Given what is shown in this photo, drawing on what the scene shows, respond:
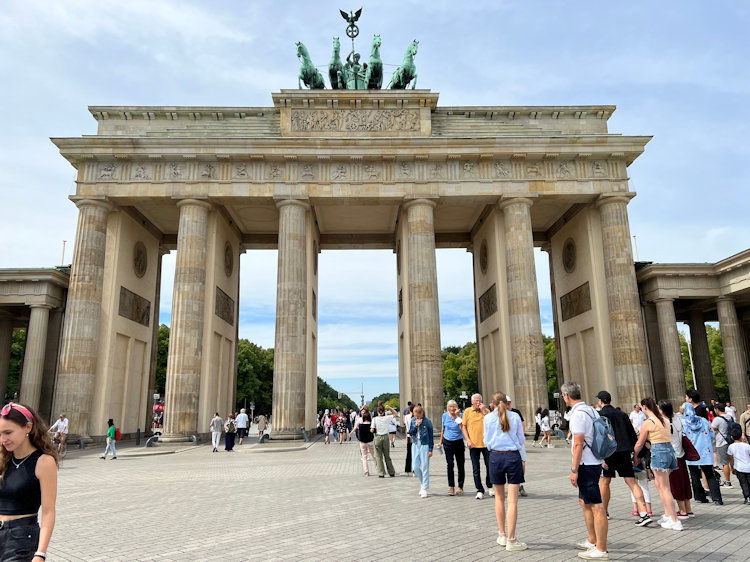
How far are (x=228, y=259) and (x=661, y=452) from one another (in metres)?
29.8

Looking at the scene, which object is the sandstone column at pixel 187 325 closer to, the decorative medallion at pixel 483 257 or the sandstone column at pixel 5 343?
the sandstone column at pixel 5 343

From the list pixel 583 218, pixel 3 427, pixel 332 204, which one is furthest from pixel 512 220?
pixel 3 427

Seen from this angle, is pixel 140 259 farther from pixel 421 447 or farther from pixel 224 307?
pixel 421 447

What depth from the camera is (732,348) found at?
99.9ft

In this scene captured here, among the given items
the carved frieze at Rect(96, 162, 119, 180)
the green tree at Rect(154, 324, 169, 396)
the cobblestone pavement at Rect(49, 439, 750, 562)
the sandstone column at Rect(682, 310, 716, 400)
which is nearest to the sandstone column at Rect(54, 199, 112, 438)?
the carved frieze at Rect(96, 162, 119, 180)

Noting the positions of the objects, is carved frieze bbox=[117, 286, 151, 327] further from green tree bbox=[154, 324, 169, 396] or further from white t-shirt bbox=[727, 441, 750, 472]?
green tree bbox=[154, 324, 169, 396]

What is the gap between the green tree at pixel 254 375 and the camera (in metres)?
75.6

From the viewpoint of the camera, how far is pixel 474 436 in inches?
404

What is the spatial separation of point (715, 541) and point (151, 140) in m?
29.0

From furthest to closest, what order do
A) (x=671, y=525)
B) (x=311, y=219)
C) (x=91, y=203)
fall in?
(x=311, y=219) → (x=91, y=203) → (x=671, y=525)

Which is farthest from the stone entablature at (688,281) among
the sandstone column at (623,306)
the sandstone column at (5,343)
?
the sandstone column at (5,343)

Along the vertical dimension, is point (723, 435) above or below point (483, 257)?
below

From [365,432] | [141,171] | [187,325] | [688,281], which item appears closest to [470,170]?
[688,281]

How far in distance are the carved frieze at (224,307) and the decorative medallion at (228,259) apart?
5.57 ft
